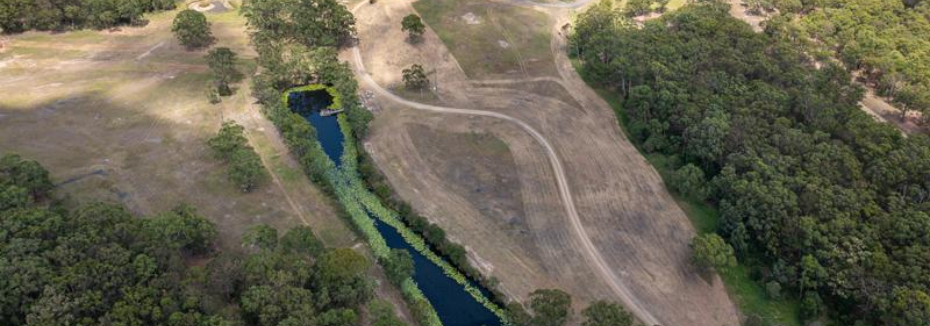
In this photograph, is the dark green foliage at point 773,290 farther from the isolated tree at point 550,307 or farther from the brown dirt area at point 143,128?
the brown dirt area at point 143,128

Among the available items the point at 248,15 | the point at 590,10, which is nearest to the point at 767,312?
the point at 590,10

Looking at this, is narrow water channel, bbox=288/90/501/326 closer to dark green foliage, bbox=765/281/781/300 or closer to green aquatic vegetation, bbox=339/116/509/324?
green aquatic vegetation, bbox=339/116/509/324

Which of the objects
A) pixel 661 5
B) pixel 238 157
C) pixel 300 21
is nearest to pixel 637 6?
pixel 661 5

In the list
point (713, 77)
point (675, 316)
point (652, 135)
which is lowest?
point (675, 316)

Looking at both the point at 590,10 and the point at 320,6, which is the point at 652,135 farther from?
the point at 320,6

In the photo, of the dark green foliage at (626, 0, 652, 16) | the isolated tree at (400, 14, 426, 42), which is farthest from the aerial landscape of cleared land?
the isolated tree at (400, 14, 426, 42)
